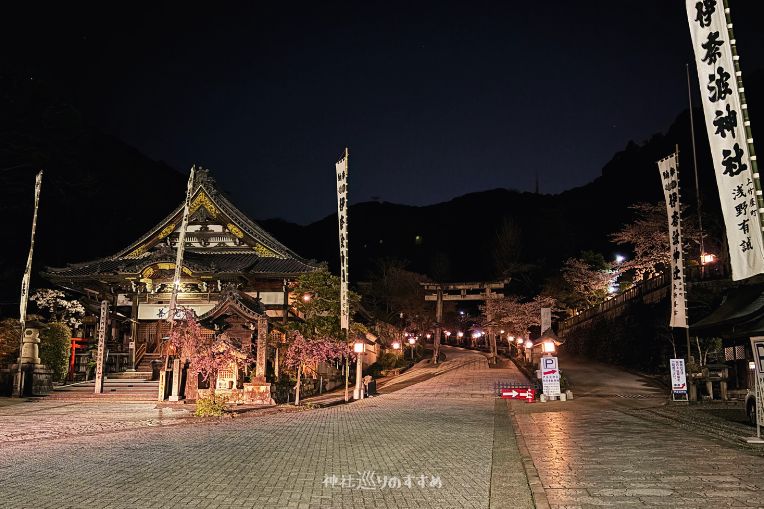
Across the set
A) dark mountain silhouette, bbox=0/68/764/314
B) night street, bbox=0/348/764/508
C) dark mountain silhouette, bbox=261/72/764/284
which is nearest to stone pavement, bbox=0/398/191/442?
night street, bbox=0/348/764/508

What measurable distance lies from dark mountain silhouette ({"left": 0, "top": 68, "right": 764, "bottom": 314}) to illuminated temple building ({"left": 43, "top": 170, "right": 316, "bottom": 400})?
525cm

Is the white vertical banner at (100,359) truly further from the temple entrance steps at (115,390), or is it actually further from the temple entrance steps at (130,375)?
the temple entrance steps at (130,375)

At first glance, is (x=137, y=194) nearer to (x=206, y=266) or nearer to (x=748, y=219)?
(x=206, y=266)

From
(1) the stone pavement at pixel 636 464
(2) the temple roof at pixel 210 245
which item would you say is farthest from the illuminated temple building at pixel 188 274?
(1) the stone pavement at pixel 636 464

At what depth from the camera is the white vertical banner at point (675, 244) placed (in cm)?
1936

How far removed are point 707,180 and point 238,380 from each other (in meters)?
43.6

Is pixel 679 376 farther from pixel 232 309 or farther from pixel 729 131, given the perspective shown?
pixel 232 309

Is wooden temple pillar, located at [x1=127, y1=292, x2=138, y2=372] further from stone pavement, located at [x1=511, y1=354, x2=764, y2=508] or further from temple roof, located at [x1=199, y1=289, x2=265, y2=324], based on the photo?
stone pavement, located at [x1=511, y1=354, x2=764, y2=508]

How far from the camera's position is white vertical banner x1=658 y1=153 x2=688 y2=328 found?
19.4 m

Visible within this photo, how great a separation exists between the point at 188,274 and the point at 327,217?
220 feet

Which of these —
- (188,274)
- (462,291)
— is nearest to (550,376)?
(188,274)

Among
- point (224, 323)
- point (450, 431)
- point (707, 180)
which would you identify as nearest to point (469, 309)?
point (707, 180)

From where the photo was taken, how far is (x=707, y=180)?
151ft

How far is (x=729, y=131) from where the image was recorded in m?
9.18
